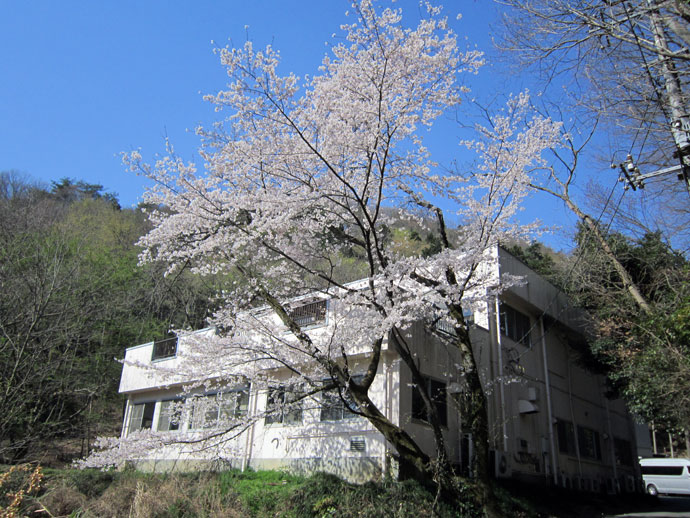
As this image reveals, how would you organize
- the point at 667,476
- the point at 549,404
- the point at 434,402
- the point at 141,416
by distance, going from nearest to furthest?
the point at 434,402, the point at 549,404, the point at 141,416, the point at 667,476

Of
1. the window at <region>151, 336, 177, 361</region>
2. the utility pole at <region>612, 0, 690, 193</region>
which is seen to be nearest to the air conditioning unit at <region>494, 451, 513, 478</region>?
the utility pole at <region>612, 0, 690, 193</region>

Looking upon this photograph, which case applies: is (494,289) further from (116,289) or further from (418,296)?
(116,289)

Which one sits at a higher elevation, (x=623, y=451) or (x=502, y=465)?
(x=623, y=451)

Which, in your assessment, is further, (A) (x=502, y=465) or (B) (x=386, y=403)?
(A) (x=502, y=465)

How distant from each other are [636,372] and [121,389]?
624 inches

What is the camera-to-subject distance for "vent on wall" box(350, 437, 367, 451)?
1087 cm

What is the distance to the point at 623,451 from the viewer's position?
19.1m

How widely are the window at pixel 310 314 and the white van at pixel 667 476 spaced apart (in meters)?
18.7

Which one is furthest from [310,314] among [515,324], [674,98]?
[674,98]

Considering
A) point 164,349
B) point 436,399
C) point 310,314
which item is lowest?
point 436,399

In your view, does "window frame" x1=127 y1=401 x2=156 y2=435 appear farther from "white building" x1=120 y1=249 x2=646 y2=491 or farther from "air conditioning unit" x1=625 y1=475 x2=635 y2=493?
"air conditioning unit" x1=625 y1=475 x2=635 y2=493

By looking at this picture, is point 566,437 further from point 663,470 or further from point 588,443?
point 663,470

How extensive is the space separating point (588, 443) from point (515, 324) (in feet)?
17.7

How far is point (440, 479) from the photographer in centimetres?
826
